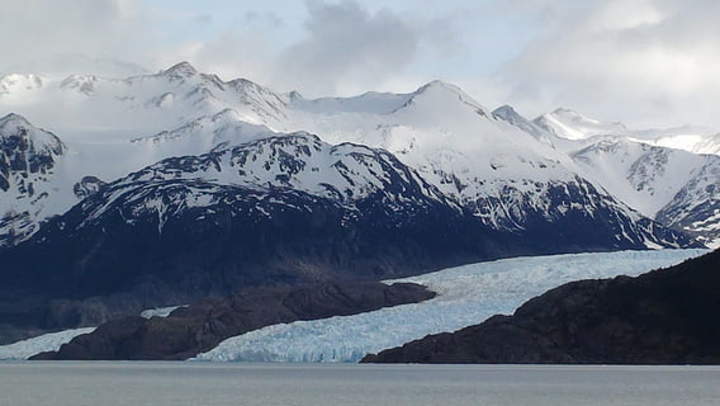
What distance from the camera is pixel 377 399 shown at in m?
122

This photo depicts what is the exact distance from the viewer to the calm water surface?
11906 centimetres

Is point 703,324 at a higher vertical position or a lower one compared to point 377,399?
higher

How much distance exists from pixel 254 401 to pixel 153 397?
9546 millimetres

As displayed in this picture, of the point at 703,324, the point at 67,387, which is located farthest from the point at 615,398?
the point at 703,324

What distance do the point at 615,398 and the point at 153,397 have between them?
119ft

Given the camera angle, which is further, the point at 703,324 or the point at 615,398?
the point at 703,324

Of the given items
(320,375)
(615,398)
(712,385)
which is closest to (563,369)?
(320,375)

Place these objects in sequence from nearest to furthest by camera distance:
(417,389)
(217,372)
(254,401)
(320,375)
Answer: (254,401) < (417,389) < (320,375) < (217,372)

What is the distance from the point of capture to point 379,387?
142000 mm

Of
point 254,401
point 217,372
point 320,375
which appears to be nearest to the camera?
point 254,401

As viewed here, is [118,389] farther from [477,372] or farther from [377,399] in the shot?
[477,372]

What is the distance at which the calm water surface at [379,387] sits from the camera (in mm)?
119062

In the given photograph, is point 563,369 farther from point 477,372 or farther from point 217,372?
point 217,372

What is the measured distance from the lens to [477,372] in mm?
178625
